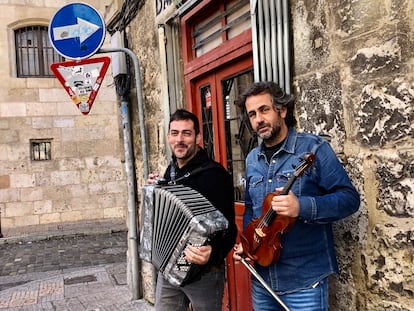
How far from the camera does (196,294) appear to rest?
Answer: 2.77 m

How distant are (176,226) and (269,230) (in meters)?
0.57

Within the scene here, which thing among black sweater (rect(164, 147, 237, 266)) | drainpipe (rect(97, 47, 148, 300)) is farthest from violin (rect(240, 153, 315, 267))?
drainpipe (rect(97, 47, 148, 300))

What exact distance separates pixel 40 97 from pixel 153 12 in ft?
24.4

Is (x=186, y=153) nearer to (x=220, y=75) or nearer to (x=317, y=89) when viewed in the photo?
(x=317, y=89)

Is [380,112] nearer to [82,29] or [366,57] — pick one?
[366,57]

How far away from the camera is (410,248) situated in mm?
2154

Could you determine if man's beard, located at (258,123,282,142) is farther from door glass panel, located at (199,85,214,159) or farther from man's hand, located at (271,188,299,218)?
door glass panel, located at (199,85,214,159)

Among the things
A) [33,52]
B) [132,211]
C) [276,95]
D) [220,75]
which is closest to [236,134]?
[220,75]

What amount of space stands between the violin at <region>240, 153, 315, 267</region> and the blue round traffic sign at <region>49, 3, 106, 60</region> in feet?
9.90

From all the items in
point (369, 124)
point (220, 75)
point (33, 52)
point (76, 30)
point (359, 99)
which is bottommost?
point (369, 124)

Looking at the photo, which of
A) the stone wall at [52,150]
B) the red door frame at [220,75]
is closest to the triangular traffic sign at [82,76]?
the red door frame at [220,75]

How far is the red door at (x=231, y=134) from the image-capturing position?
377 cm

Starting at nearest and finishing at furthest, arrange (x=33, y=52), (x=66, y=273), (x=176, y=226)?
(x=176, y=226) < (x=66, y=273) < (x=33, y=52)

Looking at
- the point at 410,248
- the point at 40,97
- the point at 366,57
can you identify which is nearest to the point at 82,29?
the point at 366,57
